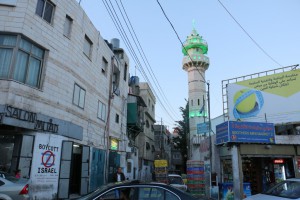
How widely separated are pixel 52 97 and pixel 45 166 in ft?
10.9

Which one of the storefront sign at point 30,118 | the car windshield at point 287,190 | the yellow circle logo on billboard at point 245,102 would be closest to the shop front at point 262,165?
the yellow circle logo on billboard at point 245,102

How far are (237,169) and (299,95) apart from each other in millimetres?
7858

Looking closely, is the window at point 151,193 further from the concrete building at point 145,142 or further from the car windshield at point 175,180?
the concrete building at point 145,142

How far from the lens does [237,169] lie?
44.0 feet

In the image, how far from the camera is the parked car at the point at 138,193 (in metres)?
5.30

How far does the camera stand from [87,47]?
54.2 feet

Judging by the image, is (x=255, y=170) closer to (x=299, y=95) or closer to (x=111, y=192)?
(x=299, y=95)

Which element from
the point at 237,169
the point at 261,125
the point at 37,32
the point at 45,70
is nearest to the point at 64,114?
the point at 45,70

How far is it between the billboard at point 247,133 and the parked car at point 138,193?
29.3ft

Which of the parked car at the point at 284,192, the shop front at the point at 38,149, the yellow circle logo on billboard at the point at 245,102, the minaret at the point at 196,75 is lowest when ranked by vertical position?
the parked car at the point at 284,192

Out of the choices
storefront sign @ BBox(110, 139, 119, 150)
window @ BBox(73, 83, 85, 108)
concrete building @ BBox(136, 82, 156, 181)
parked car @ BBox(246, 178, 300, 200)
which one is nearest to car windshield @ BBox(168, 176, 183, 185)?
storefront sign @ BBox(110, 139, 119, 150)

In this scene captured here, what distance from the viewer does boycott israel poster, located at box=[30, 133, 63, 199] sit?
432 inches

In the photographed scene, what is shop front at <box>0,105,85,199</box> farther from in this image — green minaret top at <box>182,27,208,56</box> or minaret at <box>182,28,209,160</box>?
green minaret top at <box>182,27,208,56</box>

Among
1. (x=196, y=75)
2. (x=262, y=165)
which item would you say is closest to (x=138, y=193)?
(x=262, y=165)
